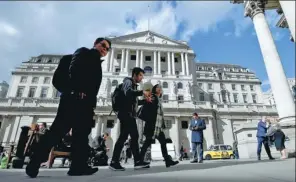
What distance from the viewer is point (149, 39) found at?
4609 cm

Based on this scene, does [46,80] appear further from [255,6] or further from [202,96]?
[255,6]

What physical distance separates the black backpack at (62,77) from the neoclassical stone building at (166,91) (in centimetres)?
1759

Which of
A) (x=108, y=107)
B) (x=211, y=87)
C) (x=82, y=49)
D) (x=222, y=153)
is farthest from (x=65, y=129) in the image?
(x=211, y=87)

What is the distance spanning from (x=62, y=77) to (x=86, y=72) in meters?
0.38

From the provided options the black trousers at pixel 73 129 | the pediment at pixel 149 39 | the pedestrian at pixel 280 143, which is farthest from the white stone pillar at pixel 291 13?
the pediment at pixel 149 39

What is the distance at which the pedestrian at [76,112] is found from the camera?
8.82 ft

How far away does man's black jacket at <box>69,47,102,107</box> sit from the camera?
2.88 meters

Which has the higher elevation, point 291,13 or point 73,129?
point 291,13

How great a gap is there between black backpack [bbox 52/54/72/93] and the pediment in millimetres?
43726

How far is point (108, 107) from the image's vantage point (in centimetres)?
2909

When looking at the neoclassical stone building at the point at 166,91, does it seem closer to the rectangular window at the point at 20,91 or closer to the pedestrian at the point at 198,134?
the rectangular window at the point at 20,91

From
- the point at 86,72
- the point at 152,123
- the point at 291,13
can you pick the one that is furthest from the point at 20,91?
the point at 291,13

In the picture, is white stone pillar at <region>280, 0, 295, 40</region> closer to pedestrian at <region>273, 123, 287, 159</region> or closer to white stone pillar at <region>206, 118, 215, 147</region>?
pedestrian at <region>273, 123, 287, 159</region>

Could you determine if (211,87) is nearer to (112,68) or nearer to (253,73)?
(253,73)
